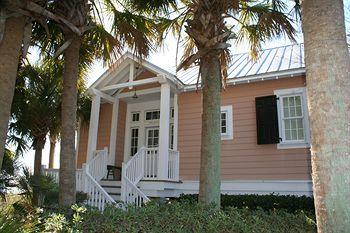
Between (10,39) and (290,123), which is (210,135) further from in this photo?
(290,123)

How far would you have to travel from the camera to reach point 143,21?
8.95 m

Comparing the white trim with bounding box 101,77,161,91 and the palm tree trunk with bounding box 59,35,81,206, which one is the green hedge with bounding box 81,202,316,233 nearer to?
the palm tree trunk with bounding box 59,35,81,206

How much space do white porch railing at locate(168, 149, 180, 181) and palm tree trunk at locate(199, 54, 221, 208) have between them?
5.95m

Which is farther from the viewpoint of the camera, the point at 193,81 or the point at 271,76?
the point at 193,81

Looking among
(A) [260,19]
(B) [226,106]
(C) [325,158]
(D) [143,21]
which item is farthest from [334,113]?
(B) [226,106]

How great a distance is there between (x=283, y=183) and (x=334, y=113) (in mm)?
8118

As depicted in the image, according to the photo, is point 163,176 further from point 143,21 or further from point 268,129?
point 143,21

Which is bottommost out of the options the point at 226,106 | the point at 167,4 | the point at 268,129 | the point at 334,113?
the point at 334,113

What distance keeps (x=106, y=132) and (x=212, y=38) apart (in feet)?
31.4

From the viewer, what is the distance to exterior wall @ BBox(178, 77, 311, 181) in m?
11.1

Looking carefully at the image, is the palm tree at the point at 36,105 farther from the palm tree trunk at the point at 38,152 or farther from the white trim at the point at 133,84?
the white trim at the point at 133,84

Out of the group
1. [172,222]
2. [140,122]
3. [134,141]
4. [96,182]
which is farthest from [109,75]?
[172,222]

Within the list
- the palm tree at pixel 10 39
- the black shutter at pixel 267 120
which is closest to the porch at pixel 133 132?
the black shutter at pixel 267 120

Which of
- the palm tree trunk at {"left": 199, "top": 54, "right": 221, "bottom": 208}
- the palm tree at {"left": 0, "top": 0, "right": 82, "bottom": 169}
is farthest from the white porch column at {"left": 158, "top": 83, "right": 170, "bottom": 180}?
the palm tree at {"left": 0, "top": 0, "right": 82, "bottom": 169}
